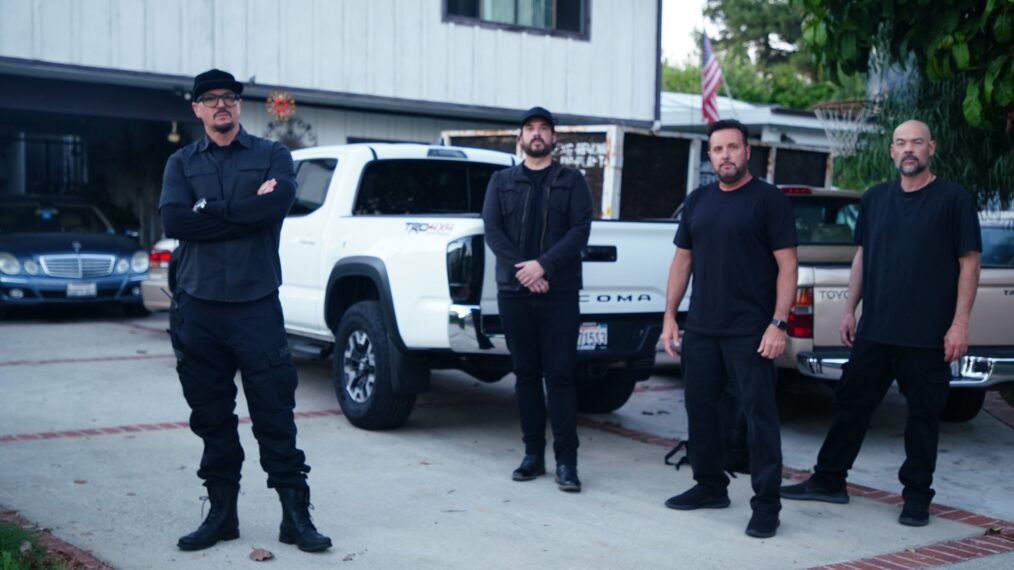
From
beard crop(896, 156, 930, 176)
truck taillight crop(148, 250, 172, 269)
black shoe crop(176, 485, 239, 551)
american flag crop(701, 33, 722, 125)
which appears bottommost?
black shoe crop(176, 485, 239, 551)

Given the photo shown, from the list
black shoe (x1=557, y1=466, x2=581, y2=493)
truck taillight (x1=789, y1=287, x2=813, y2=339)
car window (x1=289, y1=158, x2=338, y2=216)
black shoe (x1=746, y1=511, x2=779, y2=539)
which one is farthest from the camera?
car window (x1=289, y1=158, x2=338, y2=216)

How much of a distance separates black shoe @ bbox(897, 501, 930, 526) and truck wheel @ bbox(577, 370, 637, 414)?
2.92 metres

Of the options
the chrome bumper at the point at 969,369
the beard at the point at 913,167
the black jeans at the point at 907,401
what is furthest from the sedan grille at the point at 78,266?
the beard at the point at 913,167

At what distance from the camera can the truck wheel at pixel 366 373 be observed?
758cm

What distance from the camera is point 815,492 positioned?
6.34 m

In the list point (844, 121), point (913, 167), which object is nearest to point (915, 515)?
point (913, 167)

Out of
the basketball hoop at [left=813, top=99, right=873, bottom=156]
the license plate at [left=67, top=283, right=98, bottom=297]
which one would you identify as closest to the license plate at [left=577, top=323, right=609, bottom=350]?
the basketball hoop at [left=813, top=99, right=873, bottom=156]

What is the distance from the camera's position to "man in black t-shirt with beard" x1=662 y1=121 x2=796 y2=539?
18.5ft

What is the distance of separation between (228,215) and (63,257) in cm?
1018

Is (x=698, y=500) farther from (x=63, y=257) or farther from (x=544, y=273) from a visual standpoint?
(x=63, y=257)

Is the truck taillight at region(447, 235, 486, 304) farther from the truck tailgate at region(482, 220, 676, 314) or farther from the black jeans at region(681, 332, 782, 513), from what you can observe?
the black jeans at region(681, 332, 782, 513)

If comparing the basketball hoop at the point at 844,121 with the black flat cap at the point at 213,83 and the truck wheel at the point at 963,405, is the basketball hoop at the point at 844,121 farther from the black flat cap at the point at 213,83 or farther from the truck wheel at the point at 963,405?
the black flat cap at the point at 213,83

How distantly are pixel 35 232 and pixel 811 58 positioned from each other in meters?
10.7

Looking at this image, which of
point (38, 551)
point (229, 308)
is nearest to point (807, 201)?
point (229, 308)
